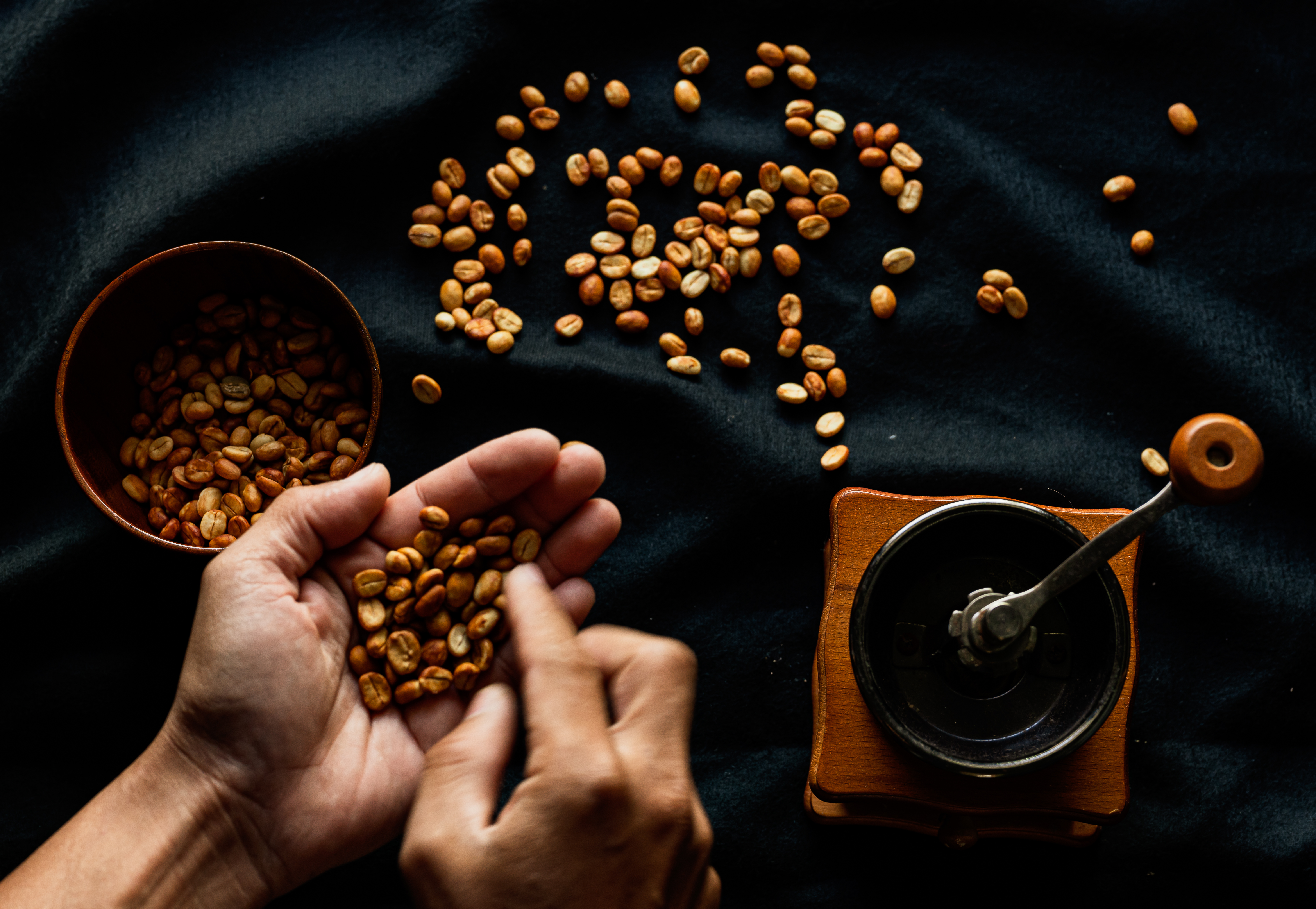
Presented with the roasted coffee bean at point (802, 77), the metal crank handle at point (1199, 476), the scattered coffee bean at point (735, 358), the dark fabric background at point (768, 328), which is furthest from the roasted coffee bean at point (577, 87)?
the metal crank handle at point (1199, 476)

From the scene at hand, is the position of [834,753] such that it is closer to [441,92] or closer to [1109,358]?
[1109,358]

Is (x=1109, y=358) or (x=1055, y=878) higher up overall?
(x=1109, y=358)

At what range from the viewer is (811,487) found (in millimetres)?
1037

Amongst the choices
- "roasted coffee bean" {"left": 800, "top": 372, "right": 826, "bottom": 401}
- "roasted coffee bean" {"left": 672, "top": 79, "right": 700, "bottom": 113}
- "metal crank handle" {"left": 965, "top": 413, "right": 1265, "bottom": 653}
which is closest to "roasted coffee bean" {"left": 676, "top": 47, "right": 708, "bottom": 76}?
"roasted coffee bean" {"left": 672, "top": 79, "right": 700, "bottom": 113}

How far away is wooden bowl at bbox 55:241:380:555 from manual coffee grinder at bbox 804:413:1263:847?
50 cm

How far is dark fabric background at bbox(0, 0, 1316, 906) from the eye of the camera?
1.01 m

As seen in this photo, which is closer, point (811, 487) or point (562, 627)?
point (562, 627)

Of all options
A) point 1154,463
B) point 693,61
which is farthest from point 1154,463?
point 693,61

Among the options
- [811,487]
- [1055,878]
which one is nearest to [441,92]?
[811,487]

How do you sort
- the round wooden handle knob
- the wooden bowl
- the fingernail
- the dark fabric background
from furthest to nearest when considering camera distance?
the dark fabric background → the wooden bowl → the fingernail → the round wooden handle knob

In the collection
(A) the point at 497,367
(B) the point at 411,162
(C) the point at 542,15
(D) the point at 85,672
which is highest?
(C) the point at 542,15

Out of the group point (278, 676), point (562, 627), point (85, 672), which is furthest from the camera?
point (85, 672)

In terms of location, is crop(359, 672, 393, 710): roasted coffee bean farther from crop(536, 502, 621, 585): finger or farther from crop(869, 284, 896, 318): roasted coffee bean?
crop(869, 284, 896, 318): roasted coffee bean

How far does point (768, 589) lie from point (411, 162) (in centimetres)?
62
